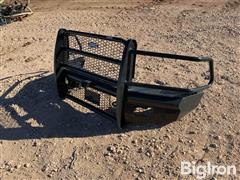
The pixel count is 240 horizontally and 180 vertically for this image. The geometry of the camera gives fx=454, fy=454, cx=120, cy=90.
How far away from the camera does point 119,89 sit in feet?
15.3

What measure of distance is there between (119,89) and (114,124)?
1.87 feet

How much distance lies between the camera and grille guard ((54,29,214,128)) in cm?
461

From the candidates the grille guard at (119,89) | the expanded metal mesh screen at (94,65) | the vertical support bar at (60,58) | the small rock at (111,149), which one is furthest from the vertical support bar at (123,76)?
the vertical support bar at (60,58)

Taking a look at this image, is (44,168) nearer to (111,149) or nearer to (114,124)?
(111,149)

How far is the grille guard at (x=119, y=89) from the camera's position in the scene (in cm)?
461

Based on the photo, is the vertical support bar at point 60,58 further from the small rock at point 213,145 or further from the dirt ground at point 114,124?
the small rock at point 213,145

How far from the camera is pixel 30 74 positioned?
6.44 meters

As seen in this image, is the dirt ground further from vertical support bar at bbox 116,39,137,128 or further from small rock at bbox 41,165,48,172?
vertical support bar at bbox 116,39,137,128

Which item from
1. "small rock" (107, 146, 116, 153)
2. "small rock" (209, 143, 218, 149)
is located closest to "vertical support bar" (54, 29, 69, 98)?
"small rock" (107, 146, 116, 153)

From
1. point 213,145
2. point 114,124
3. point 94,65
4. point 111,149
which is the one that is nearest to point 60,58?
point 94,65

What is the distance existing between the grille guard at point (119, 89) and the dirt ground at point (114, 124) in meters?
0.17

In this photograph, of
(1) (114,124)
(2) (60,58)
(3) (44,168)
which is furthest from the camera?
(2) (60,58)

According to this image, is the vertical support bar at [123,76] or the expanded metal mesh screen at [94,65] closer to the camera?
the vertical support bar at [123,76]

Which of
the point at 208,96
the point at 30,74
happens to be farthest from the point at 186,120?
the point at 30,74
